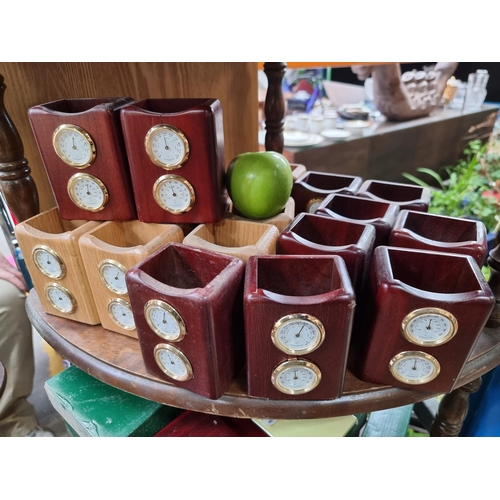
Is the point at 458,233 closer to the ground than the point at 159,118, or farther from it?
closer to the ground

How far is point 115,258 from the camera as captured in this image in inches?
24.2

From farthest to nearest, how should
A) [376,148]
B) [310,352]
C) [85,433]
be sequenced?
[376,148]
[85,433]
[310,352]

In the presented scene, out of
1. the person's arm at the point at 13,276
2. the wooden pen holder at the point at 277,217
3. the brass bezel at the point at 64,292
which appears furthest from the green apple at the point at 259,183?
the person's arm at the point at 13,276

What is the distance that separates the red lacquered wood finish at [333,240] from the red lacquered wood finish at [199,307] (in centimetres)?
10

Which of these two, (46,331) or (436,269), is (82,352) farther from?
(436,269)

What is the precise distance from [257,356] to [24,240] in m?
0.44

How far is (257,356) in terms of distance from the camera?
0.53 meters

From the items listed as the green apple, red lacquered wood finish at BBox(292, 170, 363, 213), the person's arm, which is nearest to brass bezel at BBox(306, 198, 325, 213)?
red lacquered wood finish at BBox(292, 170, 363, 213)

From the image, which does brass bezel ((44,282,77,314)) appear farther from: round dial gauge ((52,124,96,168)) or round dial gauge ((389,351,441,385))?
round dial gauge ((389,351,441,385))

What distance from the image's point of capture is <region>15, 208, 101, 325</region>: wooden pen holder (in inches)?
25.8

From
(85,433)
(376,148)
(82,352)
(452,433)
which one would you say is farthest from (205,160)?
(376,148)

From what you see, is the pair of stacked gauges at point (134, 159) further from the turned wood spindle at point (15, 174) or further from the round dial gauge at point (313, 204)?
the round dial gauge at point (313, 204)

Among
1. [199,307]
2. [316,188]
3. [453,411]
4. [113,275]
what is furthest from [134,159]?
[453,411]

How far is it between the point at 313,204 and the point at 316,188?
5 cm
